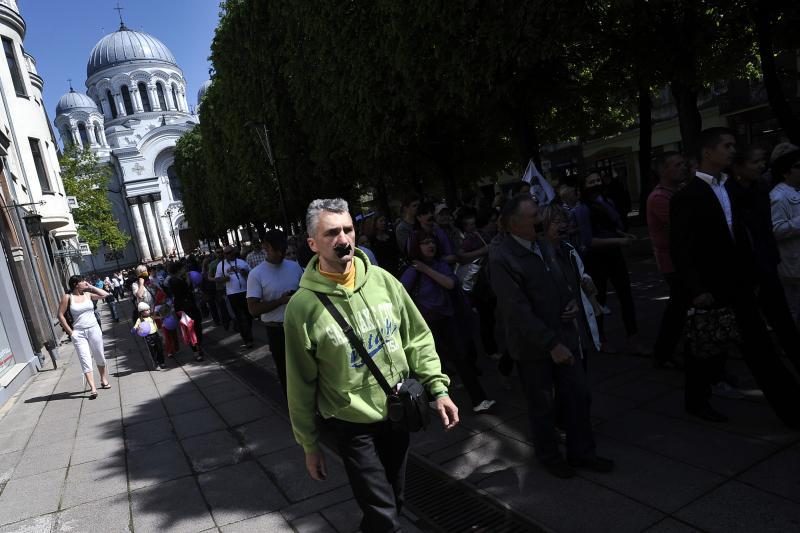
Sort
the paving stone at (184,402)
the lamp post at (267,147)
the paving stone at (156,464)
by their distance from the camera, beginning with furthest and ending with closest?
the lamp post at (267,147)
the paving stone at (184,402)
the paving stone at (156,464)

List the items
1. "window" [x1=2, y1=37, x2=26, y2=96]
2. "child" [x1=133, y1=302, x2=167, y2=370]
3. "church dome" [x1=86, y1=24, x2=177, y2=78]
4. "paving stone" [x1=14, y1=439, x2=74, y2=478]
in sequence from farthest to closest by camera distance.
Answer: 1. "church dome" [x1=86, y1=24, x2=177, y2=78]
2. "window" [x1=2, y1=37, x2=26, y2=96]
3. "child" [x1=133, y1=302, x2=167, y2=370]
4. "paving stone" [x1=14, y1=439, x2=74, y2=478]

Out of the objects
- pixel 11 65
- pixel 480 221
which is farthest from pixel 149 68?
pixel 480 221

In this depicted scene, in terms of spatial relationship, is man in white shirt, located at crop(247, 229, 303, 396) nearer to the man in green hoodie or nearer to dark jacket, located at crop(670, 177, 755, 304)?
the man in green hoodie

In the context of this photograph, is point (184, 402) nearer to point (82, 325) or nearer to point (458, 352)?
point (82, 325)

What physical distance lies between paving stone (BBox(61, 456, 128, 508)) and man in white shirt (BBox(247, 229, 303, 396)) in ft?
5.48

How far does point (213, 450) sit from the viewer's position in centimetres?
520

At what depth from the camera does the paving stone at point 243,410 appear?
19.7 ft

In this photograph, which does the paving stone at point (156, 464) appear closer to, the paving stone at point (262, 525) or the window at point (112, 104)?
the paving stone at point (262, 525)

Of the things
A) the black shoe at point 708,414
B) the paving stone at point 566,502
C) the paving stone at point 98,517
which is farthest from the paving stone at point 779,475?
the paving stone at point 98,517

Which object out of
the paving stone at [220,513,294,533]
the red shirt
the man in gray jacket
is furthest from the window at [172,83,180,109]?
the man in gray jacket

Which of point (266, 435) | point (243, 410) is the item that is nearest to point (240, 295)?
point (243, 410)

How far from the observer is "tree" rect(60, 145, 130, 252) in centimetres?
3512

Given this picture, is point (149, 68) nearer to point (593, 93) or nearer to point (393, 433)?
point (593, 93)

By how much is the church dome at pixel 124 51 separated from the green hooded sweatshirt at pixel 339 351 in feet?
290
